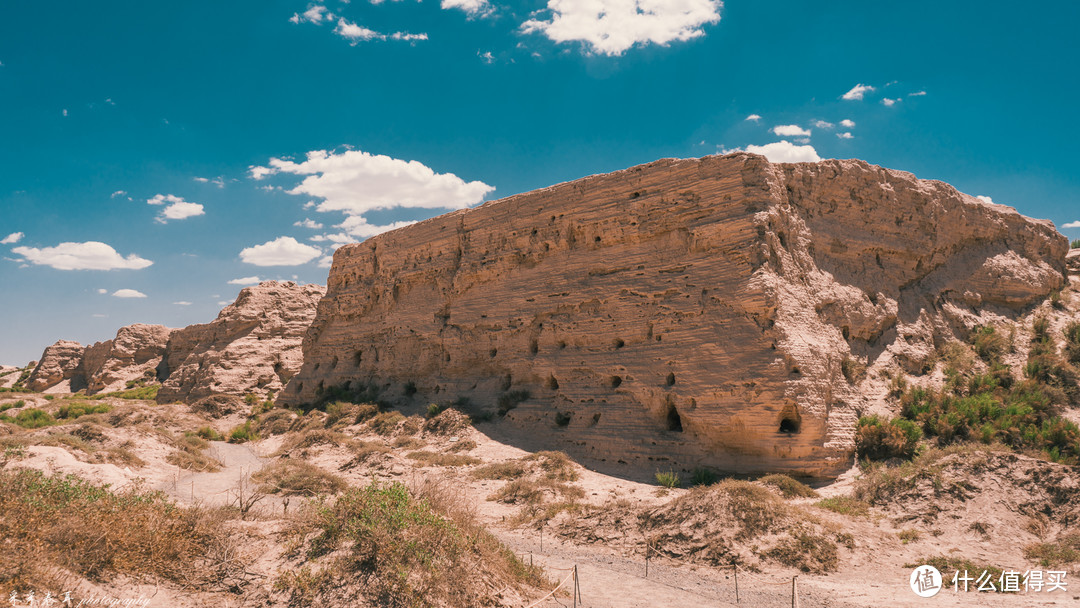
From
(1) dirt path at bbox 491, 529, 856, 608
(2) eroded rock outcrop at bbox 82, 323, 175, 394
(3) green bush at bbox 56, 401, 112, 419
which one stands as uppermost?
(2) eroded rock outcrop at bbox 82, 323, 175, 394

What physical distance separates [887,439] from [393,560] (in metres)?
11.0

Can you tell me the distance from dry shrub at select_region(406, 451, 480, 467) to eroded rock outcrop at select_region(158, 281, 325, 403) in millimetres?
14396

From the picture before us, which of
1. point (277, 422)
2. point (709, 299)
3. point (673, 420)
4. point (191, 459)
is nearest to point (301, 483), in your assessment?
point (191, 459)

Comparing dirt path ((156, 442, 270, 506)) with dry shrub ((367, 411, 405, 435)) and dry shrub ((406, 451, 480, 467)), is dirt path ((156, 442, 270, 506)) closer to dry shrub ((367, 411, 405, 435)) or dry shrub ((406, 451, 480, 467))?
dry shrub ((367, 411, 405, 435))

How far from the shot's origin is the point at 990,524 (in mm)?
9352

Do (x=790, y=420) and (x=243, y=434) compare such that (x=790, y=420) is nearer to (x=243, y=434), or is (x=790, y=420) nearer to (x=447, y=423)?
(x=447, y=423)

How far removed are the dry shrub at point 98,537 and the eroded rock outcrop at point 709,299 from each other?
952 cm

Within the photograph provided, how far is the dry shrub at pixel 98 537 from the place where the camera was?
550cm

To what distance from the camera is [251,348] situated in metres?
28.9

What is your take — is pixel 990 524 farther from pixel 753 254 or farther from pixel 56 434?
pixel 56 434

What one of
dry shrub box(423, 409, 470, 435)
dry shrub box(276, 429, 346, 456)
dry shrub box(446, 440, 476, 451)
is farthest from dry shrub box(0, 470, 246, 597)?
dry shrub box(276, 429, 346, 456)

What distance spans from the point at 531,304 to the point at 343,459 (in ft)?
21.9

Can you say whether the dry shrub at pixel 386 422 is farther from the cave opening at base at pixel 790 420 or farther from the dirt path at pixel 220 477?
the cave opening at base at pixel 790 420

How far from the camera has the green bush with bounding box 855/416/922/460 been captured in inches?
513
